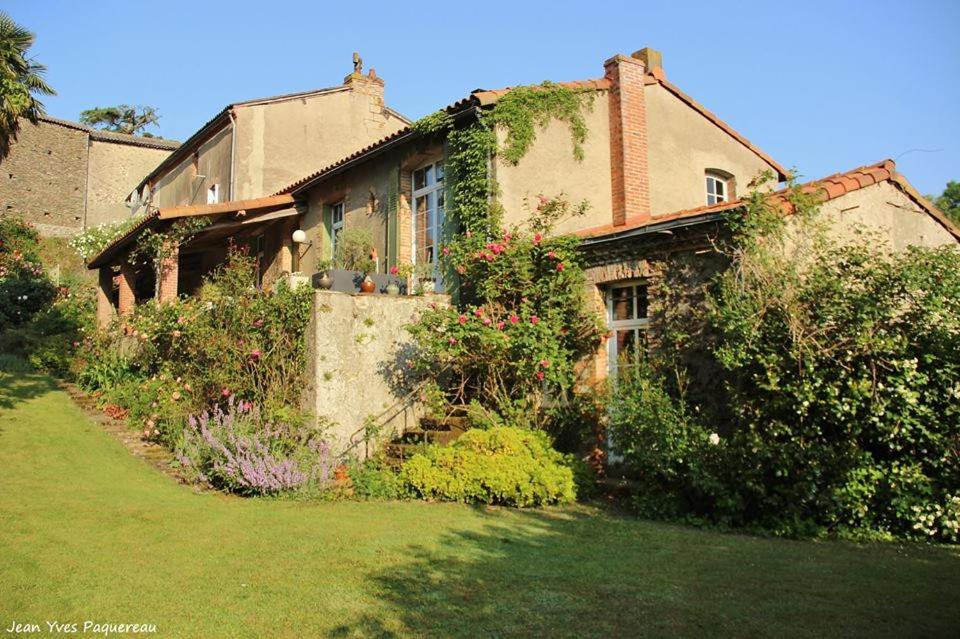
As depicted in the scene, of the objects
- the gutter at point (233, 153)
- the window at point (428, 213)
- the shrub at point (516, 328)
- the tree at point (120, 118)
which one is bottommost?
the shrub at point (516, 328)

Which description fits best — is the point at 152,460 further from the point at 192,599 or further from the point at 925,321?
the point at 925,321

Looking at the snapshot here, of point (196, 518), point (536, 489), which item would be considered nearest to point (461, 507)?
point (536, 489)

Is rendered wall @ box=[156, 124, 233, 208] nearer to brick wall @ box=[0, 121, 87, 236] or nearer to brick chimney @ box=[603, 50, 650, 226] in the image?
brick chimney @ box=[603, 50, 650, 226]

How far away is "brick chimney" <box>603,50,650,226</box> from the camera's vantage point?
11.9 m

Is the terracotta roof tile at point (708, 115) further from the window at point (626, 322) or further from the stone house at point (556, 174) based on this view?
the window at point (626, 322)

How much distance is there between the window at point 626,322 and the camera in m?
9.55

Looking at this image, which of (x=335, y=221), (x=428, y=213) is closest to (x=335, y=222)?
(x=335, y=221)

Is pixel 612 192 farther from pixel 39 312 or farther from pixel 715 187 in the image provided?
pixel 39 312

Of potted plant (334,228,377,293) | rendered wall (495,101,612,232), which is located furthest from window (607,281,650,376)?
potted plant (334,228,377,293)

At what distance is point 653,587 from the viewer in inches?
200

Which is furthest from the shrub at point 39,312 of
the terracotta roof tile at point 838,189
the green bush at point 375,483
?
the terracotta roof tile at point 838,189

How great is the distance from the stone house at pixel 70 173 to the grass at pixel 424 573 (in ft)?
102

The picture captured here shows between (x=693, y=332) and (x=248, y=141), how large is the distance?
14.2 metres

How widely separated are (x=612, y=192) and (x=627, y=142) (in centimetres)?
89
